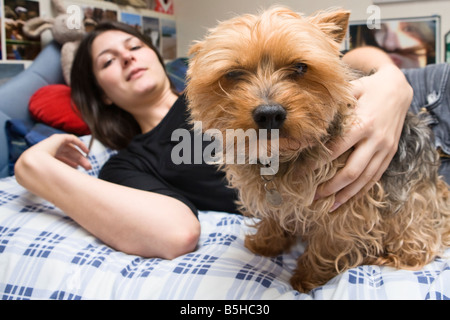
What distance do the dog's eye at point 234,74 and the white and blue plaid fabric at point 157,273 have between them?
0.56 metres

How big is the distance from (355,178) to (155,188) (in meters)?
0.77

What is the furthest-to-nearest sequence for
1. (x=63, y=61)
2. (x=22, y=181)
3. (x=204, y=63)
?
(x=63, y=61) < (x=22, y=181) < (x=204, y=63)

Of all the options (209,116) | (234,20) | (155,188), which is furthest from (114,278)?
(234,20)

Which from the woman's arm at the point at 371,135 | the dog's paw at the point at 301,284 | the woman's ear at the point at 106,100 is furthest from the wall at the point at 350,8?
the dog's paw at the point at 301,284

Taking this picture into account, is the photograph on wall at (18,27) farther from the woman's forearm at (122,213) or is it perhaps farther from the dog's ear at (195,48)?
the dog's ear at (195,48)

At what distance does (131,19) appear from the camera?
2.60 meters

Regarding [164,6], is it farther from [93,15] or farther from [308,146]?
[308,146]

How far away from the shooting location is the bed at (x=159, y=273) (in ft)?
2.93

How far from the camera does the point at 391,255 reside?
1.04 metres

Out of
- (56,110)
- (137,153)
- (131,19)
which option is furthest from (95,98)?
(131,19)

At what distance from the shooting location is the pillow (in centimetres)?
176

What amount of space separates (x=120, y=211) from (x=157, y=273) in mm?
264

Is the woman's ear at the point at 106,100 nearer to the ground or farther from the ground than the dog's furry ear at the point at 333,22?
nearer to the ground

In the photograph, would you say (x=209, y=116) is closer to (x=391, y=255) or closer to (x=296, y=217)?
(x=296, y=217)
